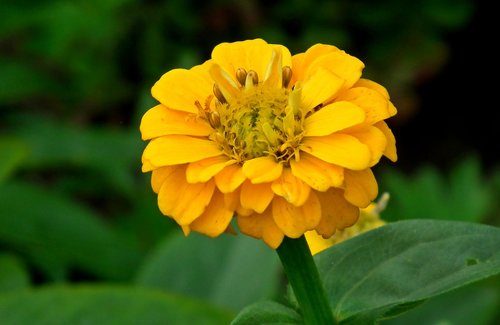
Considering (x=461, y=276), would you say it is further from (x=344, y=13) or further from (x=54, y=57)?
(x=344, y=13)

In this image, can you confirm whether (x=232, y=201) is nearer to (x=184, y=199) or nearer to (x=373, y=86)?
(x=184, y=199)

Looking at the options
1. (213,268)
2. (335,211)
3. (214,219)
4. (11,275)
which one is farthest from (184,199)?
(11,275)

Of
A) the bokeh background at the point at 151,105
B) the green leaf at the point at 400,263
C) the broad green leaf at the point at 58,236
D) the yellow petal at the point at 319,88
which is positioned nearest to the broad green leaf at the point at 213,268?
the bokeh background at the point at 151,105

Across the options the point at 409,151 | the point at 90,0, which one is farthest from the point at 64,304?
the point at 409,151

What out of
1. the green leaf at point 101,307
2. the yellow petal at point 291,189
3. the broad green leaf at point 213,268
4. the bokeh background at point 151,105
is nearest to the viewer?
the yellow petal at point 291,189

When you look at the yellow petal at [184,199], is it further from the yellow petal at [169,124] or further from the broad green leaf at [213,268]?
the broad green leaf at [213,268]

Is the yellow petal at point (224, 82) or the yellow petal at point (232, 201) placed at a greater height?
the yellow petal at point (224, 82)

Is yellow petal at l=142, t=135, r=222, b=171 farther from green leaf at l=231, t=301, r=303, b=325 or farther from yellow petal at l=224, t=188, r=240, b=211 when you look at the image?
green leaf at l=231, t=301, r=303, b=325
